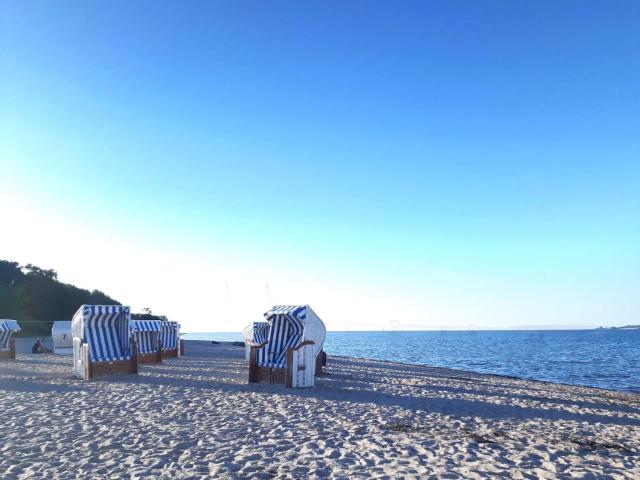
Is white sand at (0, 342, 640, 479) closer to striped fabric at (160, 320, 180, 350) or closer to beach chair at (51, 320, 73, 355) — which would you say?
striped fabric at (160, 320, 180, 350)

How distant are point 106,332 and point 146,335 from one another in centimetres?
525

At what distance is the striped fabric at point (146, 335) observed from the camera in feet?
70.3

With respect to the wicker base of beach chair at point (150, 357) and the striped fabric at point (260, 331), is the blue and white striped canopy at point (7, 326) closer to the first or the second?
the wicker base of beach chair at point (150, 357)

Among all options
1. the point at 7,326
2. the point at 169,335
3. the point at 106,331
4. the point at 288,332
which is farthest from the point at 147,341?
the point at 288,332

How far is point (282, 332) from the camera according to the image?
52.7 feet

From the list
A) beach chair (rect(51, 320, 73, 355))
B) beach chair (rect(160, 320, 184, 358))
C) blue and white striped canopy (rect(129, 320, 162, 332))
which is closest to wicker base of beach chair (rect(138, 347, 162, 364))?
blue and white striped canopy (rect(129, 320, 162, 332))

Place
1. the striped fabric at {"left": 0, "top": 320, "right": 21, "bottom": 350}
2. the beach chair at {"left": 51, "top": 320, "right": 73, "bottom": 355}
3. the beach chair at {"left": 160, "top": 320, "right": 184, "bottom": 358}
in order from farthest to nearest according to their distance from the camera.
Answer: the beach chair at {"left": 51, "top": 320, "right": 73, "bottom": 355} < the beach chair at {"left": 160, "top": 320, "right": 184, "bottom": 358} < the striped fabric at {"left": 0, "top": 320, "right": 21, "bottom": 350}

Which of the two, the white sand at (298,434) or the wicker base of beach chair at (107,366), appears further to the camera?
the wicker base of beach chair at (107,366)

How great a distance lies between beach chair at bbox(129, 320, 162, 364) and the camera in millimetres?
21484

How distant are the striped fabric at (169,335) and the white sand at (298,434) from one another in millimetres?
12462

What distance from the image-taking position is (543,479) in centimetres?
598

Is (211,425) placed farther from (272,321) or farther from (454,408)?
(272,321)

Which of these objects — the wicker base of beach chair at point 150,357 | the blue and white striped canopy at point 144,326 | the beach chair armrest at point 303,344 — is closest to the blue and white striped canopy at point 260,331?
the wicker base of beach chair at point 150,357

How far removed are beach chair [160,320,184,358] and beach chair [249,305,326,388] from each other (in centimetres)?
1193
